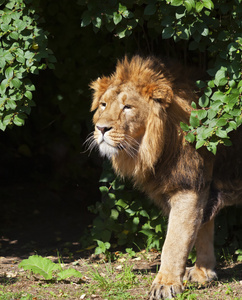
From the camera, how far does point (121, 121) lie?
13.8 feet

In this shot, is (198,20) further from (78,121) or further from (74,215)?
(74,215)

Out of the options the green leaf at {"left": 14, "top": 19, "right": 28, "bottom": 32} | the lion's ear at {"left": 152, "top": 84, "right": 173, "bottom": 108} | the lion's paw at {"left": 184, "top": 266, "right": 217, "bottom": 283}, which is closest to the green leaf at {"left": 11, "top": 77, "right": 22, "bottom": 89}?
the green leaf at {"left": 14, "top": 19, "right": 28, "bottom": 32}

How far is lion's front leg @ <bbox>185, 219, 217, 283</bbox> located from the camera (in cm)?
481

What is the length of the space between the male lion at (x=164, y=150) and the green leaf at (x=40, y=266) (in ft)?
2.96

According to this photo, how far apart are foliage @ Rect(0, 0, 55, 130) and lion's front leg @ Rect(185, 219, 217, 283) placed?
1836 millimetres

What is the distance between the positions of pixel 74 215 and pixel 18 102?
3.01 metres

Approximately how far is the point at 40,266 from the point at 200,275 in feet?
4.36

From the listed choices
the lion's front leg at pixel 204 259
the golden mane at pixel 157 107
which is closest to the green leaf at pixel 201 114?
the golden mane at pixel 157 107

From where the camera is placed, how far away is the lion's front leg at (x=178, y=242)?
432 centimetres

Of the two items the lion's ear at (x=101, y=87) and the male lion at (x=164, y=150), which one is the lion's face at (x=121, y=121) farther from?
the lion's ear at (x=101, y=87)

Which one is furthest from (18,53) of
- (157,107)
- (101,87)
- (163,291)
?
(163,291)

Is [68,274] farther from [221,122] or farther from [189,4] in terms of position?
[189,4]

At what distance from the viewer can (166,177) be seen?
4426mm

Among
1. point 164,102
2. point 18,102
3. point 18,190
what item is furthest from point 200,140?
point 18,190
